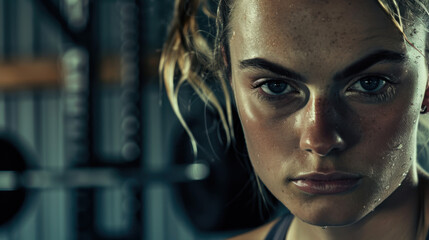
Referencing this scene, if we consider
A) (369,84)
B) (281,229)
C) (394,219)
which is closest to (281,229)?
(281,229)

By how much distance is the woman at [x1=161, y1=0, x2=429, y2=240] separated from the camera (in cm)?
50

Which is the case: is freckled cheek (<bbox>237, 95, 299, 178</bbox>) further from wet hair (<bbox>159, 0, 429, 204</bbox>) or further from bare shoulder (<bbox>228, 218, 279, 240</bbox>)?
bare shoulder (<bbox>228, 218, 279, 240</bbox>)

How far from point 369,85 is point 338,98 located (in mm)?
30

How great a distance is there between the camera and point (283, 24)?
53 cm

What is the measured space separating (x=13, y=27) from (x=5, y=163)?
2.13 ft

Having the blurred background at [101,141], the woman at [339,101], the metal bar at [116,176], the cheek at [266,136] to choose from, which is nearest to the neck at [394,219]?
the woman at [339,101]

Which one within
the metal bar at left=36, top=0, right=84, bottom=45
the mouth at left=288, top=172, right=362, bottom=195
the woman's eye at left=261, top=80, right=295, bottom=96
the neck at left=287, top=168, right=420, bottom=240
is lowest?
the neck at left=287, top=168, right=420, bottom=240

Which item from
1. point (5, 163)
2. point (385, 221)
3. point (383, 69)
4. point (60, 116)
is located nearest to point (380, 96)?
point (383, 69)

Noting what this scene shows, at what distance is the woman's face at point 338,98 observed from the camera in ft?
1.65

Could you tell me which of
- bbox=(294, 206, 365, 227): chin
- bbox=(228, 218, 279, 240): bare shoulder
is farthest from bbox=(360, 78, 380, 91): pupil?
bbox=(228, 218, 279, 240): bare shoulder

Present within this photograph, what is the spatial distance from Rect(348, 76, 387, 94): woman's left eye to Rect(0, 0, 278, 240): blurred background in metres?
0.52

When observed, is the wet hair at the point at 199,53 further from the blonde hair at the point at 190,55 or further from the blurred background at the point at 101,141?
the blurred background at the point at 101,141

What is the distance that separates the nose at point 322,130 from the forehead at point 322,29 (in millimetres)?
45

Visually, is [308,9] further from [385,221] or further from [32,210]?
[32,210]
